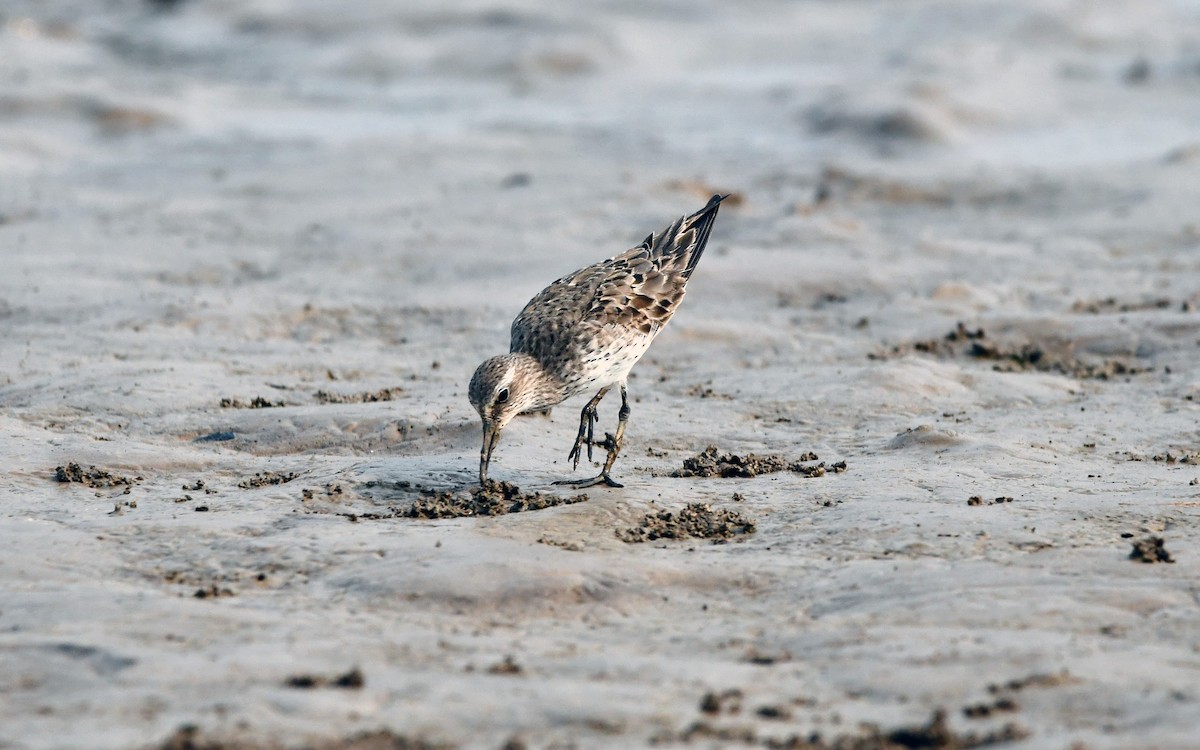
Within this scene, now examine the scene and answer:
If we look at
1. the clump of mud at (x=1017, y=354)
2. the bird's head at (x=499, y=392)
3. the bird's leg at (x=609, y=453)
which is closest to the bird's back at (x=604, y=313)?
the bird's head at (x=499, y=392)

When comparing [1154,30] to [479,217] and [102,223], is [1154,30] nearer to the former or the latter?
[479,217]

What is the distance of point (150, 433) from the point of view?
812 cm

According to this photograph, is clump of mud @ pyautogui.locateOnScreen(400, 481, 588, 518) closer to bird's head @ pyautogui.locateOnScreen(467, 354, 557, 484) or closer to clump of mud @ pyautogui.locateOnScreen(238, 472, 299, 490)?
bird's head @ pyautogui.locateOnScreen(467, 354, 557, 484)

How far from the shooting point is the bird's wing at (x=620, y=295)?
7465 mm

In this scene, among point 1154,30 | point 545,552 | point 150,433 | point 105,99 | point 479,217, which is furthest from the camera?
point 1154,30

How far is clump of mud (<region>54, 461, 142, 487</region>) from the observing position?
716 cm

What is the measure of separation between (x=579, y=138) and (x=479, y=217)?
475 cm

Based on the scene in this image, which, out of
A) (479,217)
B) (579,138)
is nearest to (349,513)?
(479,217)

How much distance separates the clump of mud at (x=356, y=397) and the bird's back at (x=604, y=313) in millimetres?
1372

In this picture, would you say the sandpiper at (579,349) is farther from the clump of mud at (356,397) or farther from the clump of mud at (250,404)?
the clump of mud at (250,404)

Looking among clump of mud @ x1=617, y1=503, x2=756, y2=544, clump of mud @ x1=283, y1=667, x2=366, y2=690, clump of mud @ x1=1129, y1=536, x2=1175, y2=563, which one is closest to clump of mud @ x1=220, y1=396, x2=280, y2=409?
clump of mud @ x1=617, y1=503, x2=756, y2=544

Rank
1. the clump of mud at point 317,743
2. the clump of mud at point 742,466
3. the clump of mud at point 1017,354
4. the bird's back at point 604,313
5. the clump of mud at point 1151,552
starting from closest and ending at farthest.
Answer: the clump of mud at point 317,743
the clump of mud at point 1151,552
the bird's back at point 604,313
the clump of mud at point 742,466
the clump of mud at point 1017,354

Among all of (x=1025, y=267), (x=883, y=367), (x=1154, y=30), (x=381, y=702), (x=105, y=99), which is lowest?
(x=381, y=702)

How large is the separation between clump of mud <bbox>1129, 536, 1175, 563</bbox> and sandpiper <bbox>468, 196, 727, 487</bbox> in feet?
7.83
